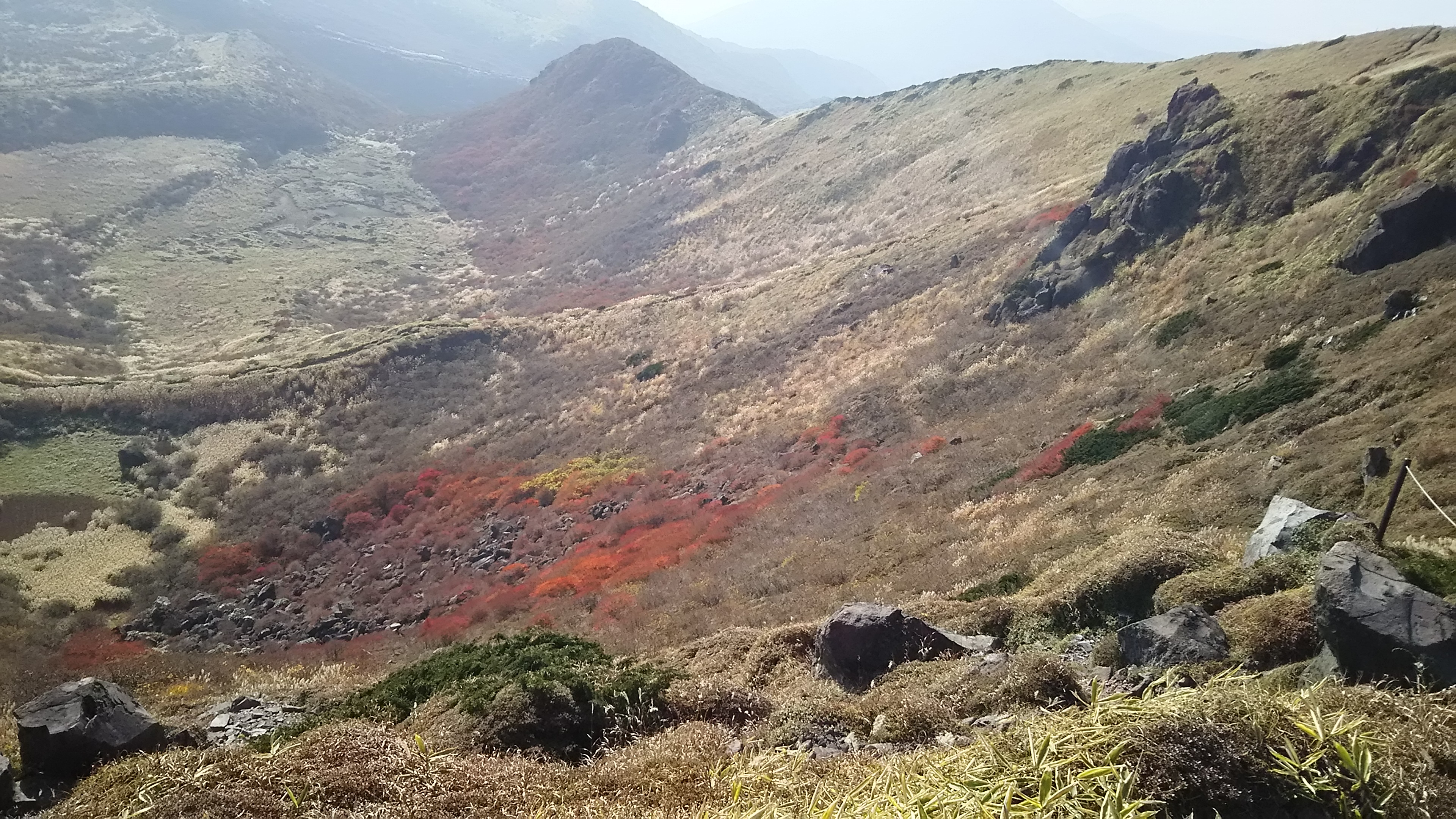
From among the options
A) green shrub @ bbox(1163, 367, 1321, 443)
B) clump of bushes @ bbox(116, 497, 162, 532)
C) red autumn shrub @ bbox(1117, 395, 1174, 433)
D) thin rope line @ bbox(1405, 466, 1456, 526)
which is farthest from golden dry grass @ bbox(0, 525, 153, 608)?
thin rope line @ bbox(1405, 466, 1456, 526)

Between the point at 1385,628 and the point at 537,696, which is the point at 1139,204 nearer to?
the point at 1385,628

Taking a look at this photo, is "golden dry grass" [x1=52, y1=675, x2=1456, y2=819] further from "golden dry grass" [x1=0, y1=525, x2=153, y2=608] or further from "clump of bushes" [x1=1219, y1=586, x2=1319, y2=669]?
"golden dry grass" [x1=0, y1=525, x2=153, y2=608]

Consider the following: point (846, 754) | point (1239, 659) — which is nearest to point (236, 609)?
point (846, 754)

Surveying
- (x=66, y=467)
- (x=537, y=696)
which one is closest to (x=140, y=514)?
(x=66, y=467)

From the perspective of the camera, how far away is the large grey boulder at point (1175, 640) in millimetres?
6684

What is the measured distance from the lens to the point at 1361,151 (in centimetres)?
2659

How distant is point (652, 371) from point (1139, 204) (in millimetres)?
26244

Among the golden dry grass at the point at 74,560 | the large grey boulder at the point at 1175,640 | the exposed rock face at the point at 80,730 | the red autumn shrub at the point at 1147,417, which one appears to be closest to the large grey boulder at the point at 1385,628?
the large grey boulder at the point at 1175,640

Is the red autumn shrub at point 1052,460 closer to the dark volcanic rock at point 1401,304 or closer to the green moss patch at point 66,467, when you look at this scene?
the dark volcanic rock at point 1401,304

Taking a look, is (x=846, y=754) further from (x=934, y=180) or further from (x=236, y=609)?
(x=934, y=180)

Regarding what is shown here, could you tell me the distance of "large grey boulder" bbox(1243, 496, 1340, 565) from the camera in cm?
931

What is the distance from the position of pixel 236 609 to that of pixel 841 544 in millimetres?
20240

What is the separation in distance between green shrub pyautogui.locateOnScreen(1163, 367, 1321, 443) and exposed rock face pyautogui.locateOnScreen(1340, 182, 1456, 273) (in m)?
6.19

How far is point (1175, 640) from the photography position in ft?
22.4
